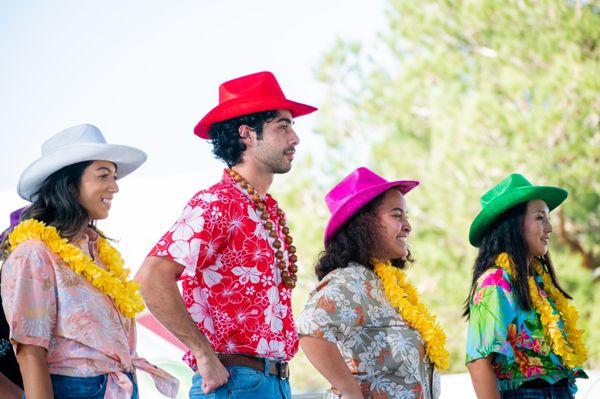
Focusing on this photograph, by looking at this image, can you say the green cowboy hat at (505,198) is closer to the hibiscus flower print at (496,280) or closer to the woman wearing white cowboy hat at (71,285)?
the hibiscus flower print at (496,280)

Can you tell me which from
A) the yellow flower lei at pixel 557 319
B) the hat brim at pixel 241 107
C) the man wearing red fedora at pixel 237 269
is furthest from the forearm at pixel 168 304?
the yellow flower lei at pixel 557 319

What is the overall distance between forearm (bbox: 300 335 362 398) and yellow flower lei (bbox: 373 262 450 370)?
1.19ft

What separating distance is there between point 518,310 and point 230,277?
4.15ft

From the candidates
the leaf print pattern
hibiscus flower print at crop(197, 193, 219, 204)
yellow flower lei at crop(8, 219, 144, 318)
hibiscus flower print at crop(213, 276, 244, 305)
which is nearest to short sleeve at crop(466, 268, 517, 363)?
the leaf print pattern

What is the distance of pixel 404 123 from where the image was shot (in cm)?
1437

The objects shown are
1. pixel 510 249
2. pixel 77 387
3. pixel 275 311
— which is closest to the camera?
pixel 77 387

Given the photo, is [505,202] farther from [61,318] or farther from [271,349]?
[61,318]

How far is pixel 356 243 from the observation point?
391 cm

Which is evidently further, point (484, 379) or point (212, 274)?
point (484, 379)

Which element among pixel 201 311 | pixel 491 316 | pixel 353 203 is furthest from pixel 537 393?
pixel 201 311

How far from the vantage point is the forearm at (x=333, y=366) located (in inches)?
137

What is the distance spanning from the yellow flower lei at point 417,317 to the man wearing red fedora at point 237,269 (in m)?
0.50

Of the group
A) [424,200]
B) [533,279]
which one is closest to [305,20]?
[424,200]

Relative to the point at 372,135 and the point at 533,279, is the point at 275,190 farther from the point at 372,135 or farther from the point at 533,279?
the point at 533,279
